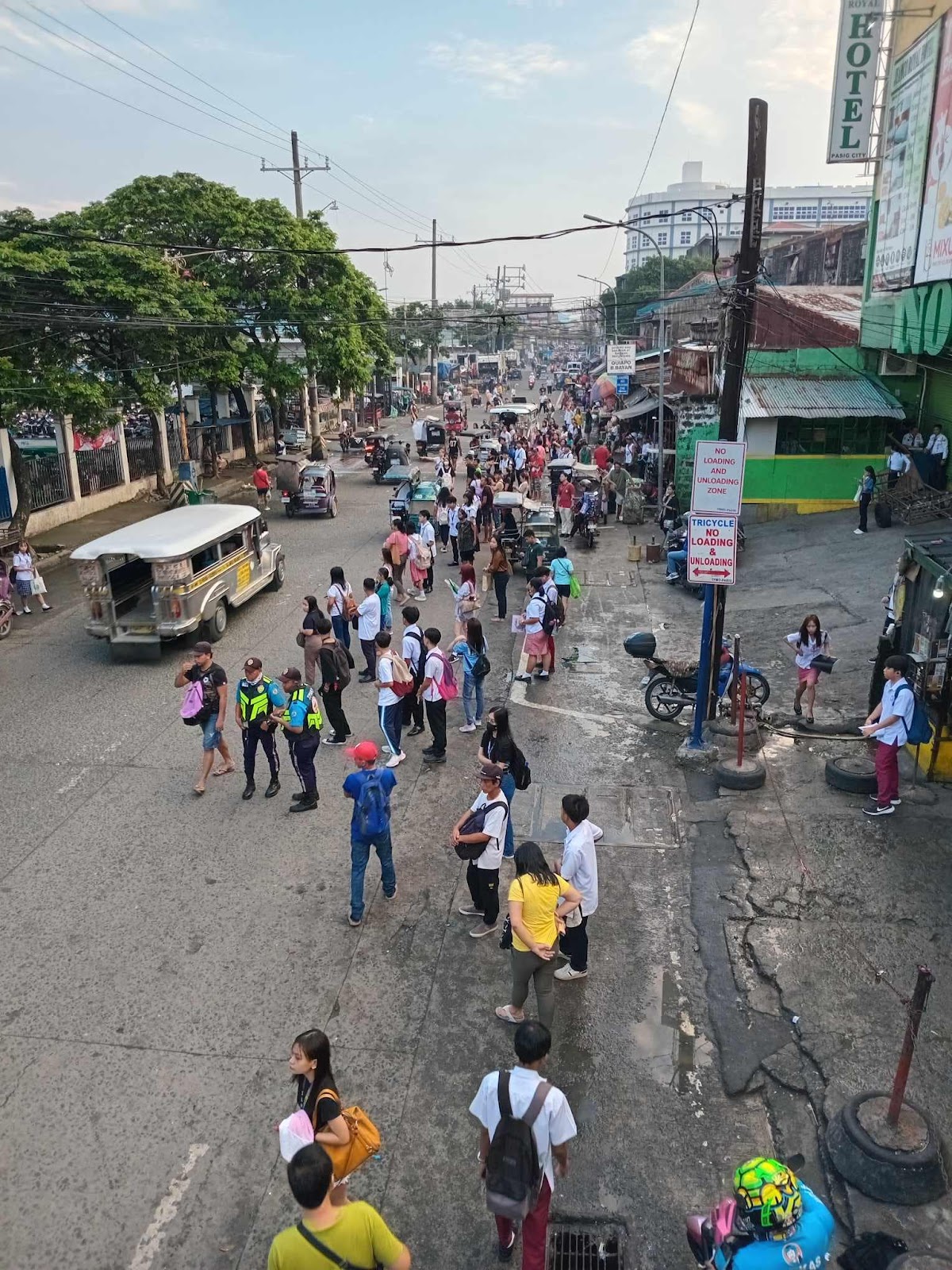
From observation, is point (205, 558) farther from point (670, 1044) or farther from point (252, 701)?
point (670, 1044)

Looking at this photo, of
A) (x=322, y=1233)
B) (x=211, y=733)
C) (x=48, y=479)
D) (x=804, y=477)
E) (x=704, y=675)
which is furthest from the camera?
(x=48, y=479)

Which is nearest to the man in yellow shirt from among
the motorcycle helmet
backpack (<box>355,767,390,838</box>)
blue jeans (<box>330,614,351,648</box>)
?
the motorcycle helmet

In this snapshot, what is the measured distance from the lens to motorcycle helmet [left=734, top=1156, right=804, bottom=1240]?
3340 mm

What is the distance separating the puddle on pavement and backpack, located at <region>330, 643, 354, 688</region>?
5.04 m

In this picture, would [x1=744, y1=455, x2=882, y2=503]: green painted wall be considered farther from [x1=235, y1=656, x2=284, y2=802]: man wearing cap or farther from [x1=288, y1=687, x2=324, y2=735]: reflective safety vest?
[x1=288, y1=687, x2=324, y2=735]: reflective safety vest

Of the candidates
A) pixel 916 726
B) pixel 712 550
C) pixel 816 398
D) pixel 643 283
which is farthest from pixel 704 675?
pixel 643 283

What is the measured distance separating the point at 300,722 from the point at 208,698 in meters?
1.34

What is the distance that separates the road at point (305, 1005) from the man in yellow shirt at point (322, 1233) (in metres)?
1.36

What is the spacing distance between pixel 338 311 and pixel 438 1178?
99.4ft

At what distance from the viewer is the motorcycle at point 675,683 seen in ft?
36.6

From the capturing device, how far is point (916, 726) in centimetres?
828

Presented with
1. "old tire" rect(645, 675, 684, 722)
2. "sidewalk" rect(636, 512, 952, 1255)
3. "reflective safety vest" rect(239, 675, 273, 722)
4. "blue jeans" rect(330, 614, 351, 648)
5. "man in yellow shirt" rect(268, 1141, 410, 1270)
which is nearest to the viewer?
"man in yellow shirt" rect(268, 1141, 410, 1270)

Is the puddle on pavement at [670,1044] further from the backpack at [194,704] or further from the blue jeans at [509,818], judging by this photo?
the backpack at [194,704]

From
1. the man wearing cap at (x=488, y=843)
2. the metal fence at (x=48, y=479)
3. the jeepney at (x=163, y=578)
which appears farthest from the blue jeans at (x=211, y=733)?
the metal fence at (x=48, y=479)
